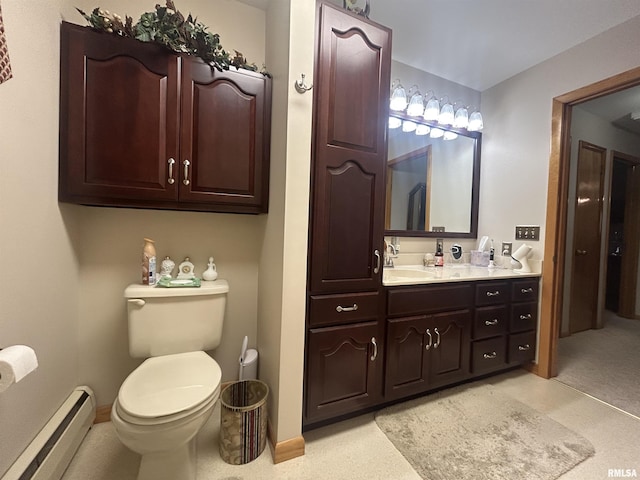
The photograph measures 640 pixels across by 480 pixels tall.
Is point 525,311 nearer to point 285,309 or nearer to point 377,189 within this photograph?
point 377,189

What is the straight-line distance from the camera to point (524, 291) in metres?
2.04

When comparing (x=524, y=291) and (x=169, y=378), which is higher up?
(x=524, y=291)

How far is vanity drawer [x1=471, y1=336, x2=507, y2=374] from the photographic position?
1832 millimetres

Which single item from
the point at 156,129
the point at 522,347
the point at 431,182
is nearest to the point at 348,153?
the point at 156,129

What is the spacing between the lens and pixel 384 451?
1.35 meters

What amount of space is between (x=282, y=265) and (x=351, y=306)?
1.47 feet

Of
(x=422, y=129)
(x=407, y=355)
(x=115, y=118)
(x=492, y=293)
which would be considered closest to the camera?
(x=115, y=118)

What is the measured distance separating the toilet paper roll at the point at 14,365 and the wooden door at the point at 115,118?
2.50ft

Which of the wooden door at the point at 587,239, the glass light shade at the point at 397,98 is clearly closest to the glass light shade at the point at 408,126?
the glass light shade at the point at 397,98

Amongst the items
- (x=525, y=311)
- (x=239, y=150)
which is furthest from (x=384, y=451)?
(x=239, y=150)

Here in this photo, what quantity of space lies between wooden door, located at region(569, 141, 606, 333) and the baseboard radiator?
441 cm

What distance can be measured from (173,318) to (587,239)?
4.30 metres

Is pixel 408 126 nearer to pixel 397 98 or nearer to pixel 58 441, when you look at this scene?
pixel 397 98

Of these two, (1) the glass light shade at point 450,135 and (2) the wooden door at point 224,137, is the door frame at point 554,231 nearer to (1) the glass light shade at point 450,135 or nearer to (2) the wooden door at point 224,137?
(1) the glass light shade at point 450,135
